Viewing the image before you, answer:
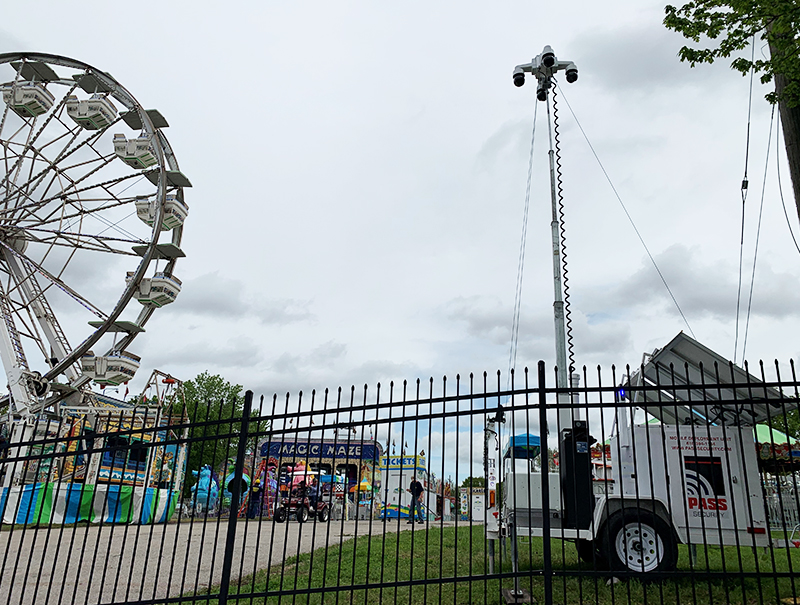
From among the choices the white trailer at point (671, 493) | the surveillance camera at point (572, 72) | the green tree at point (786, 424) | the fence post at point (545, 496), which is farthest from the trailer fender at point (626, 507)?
the surveillance camera at point (572, 72)

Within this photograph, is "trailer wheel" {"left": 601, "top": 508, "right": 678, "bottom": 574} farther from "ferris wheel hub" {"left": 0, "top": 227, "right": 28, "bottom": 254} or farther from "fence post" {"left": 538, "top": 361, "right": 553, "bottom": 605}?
"ferris wheel hub" {"left": 0, "top": 227, "right": 28, "bottom": 254}

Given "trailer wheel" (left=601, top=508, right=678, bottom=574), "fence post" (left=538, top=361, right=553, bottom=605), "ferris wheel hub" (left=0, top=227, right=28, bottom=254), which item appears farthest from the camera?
"ferris wheel hub" (left=0, top=227, right=28, bottom=254)

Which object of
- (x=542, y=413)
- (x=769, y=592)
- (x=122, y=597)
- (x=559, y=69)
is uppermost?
(x=559, y=69)

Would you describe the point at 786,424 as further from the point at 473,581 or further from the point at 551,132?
the point at 551,132

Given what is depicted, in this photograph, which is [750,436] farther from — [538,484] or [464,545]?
[464,545]

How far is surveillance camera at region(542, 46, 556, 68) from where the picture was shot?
33.1 feet

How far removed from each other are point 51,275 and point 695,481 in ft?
67.5

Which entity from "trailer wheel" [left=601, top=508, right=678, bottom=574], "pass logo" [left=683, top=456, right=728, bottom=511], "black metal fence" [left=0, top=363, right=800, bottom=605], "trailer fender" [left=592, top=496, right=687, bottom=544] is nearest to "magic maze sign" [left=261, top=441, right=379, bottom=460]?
"black metal fence" [left=0, top=363, right=800, bottom=605]

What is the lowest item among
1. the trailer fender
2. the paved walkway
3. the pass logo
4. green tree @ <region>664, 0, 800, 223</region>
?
the paved walkway

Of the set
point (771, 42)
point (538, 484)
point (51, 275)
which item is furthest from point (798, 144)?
point (51, 275)

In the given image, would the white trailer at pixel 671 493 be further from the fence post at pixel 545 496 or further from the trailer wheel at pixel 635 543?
the fence post at pixel 545 496

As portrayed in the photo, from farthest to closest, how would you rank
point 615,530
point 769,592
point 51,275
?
point 51,275 < point 615,530 < point 769,592

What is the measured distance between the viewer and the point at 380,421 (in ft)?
17.4

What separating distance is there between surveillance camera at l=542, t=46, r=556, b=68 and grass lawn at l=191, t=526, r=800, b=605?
7.62 meters
